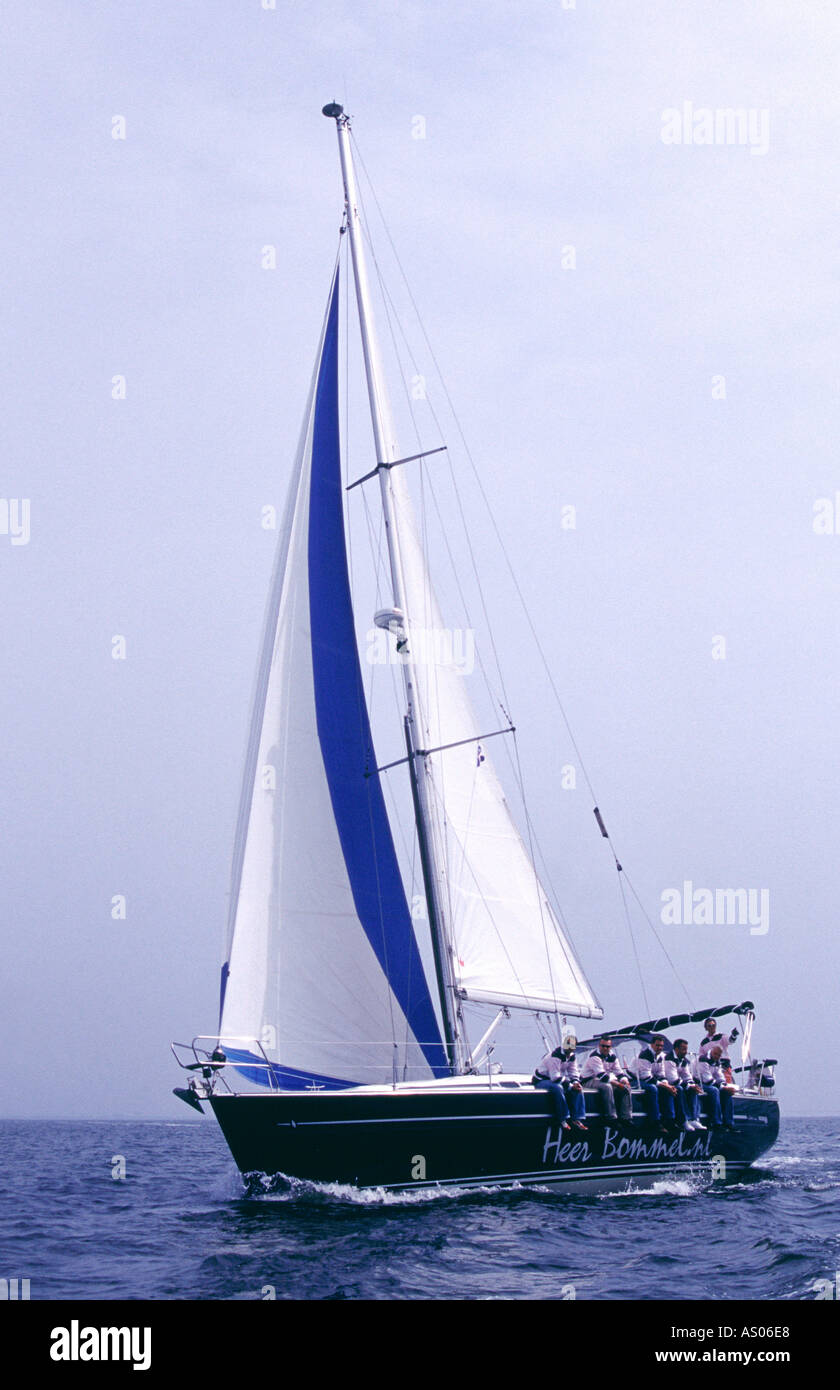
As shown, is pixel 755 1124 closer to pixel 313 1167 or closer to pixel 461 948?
pixel 461 948

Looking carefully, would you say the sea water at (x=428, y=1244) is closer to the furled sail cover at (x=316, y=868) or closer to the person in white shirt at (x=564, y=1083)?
the person in white shirt at (x=564, y=1083)

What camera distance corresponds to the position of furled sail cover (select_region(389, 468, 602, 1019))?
63.8 ft

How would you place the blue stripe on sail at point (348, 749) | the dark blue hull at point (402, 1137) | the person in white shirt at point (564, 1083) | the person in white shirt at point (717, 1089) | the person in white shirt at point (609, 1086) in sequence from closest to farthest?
the dark blue hull at point (402, 1137)
the person in white shirt at point (564, 1083)
the person in white shirt at point (609, 1086)
the blue stripe on sail at point (348, 749)
the person in white shirt at point (717, 1089)

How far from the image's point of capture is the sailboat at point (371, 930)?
1652 centimetres

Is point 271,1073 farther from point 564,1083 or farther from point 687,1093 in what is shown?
point 687,1093

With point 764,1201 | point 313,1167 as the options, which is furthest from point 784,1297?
point 764,1201

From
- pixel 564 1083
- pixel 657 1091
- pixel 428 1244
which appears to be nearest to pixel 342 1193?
pixel 428 1244

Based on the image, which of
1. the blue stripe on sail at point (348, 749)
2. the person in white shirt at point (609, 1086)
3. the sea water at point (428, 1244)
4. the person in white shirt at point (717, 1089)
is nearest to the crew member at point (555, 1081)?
the person in white shirt at point (609, 1086)

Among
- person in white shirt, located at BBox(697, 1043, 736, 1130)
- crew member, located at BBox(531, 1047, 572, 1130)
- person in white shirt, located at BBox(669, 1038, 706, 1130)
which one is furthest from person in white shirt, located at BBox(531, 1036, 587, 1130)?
person in white shirt, located at BBox(697, 1043, 736, 1130)

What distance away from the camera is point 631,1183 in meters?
18.8

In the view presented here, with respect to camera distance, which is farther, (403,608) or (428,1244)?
(403,608)

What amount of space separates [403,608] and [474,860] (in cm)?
427

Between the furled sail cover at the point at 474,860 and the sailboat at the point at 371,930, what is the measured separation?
0.12 ft

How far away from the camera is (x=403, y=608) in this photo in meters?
20.1
